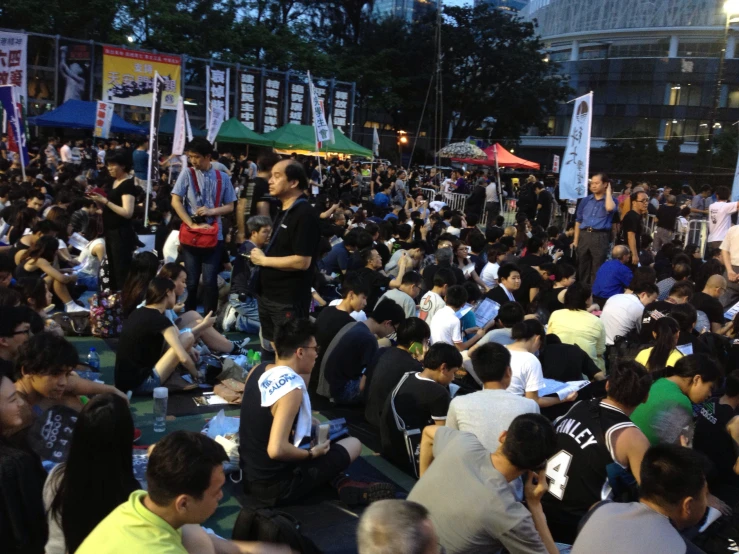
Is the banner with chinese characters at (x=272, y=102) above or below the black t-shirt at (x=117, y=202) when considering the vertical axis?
above

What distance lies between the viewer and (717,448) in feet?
15.5

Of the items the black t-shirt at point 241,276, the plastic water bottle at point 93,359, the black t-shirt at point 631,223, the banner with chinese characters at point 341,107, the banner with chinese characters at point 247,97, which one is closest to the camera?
the plastic water bottle at point 93,359

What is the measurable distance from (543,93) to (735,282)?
111ft

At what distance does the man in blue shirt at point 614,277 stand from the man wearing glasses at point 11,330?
671cm

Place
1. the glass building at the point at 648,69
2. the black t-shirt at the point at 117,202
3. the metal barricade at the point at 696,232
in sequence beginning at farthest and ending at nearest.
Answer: the glass building at the point at 648,69, the metal barricade at the point at 696,232, the black t-shirt at the point at 117,202

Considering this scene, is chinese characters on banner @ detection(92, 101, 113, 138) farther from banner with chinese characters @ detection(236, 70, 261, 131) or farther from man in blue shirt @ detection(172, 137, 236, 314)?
man in blue shirt @ detection(172, 137, 236, 314)

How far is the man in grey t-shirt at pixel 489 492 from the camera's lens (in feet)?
9.66

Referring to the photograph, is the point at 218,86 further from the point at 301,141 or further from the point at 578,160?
the point at 578,160

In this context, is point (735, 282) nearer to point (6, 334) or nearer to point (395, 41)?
point (6, 334)

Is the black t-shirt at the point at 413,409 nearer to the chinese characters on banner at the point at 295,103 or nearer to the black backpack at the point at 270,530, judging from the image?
the black backpack at the point at 270,530

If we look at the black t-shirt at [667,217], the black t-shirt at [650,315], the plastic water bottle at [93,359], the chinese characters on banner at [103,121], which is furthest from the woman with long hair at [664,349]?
the chinese characters on banner at [103,121]

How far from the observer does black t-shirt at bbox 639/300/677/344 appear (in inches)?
261

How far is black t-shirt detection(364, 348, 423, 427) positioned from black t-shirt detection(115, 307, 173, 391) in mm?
1713

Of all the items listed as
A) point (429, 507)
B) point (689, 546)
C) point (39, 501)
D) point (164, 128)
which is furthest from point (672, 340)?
point (164, 128)
